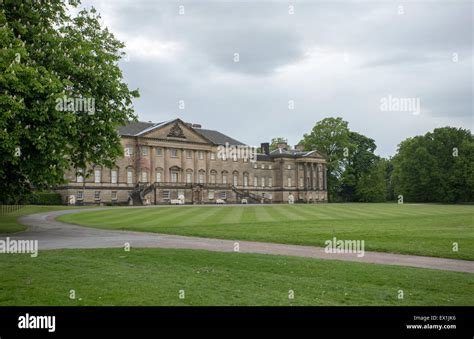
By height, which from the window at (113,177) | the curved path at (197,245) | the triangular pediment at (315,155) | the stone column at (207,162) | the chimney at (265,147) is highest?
the chimney at (265,147)

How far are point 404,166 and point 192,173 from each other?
43933 mm

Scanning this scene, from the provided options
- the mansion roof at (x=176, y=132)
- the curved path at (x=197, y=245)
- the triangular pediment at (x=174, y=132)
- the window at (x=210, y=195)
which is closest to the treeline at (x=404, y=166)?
the mansion roof at (x=176, y=132)

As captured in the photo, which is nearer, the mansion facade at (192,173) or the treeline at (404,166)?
the mansion facade at (192,173)

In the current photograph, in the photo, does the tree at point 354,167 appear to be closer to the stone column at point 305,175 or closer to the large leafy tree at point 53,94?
the stone column at point 305,175

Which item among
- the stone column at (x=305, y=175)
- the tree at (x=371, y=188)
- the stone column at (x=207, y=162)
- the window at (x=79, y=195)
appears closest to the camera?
the window at (x=79, y=195)

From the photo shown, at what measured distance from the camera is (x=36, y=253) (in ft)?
53.0

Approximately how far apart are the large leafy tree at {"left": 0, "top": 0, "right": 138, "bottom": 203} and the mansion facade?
41.0m

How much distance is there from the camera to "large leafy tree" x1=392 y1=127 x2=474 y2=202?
89.0 m

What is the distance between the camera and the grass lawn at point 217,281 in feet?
31.7

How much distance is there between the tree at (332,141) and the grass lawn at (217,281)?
91904mm

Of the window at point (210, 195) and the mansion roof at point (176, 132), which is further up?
the mansion roof at point (176, 132)

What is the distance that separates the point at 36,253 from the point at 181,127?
2714 inches

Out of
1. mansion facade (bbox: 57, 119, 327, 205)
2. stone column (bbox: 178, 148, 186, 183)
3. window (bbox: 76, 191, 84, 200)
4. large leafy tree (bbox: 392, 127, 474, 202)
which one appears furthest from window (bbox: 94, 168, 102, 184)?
large leafy tree (bbox: 392, 127, 474, 202)
